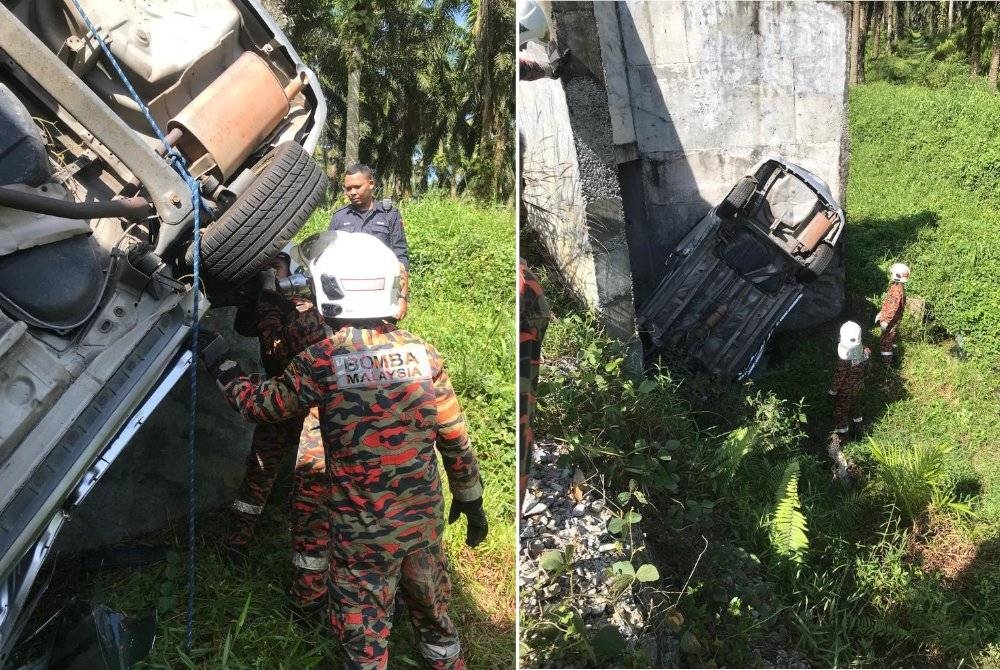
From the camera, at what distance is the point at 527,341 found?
8.00 ft

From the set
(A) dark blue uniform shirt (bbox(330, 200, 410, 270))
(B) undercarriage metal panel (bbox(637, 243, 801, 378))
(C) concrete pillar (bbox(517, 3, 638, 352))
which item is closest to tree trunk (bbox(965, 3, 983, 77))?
(B) undercarriage metal panel (bbox(637, 243, 801, 378))

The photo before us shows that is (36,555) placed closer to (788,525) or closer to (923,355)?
(788,525)

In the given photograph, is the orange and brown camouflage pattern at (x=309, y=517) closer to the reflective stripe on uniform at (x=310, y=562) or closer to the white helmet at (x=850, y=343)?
the reflective stripe on uniform at (x=310, y=562)

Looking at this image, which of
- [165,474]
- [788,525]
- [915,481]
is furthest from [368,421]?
[915,481]

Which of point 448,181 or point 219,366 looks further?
point 448,181

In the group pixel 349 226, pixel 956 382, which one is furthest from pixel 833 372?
pixel 349 226

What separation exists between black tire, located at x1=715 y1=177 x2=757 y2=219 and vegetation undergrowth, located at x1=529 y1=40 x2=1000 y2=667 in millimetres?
1652

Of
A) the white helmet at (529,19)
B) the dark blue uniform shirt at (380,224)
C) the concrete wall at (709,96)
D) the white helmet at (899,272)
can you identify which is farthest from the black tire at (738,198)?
the white helmet at (529,19)

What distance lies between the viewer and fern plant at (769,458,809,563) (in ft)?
15.5

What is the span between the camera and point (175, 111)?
3.40 m

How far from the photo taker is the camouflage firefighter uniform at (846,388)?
7.73 m

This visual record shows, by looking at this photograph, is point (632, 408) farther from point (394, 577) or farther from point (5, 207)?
point (5, 207)

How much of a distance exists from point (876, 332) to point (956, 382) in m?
0.94

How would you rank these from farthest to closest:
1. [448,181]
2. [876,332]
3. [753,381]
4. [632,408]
→ [448,181] < [876,332] < [753,381] < [632,408]
